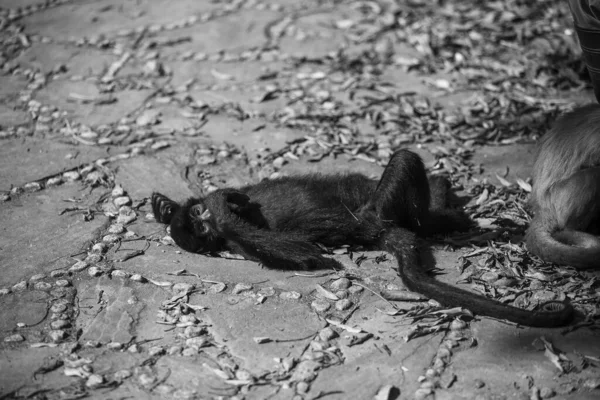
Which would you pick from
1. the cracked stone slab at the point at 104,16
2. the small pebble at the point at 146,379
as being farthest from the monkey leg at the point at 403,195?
the cracked stone slab at the point at 104,16

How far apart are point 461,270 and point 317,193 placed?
134 centimetres

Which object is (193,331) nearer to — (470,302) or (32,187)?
(470,302)

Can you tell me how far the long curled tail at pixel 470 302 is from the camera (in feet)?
14.0

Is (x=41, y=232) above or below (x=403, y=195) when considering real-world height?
above

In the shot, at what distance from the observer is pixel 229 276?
16.6ft

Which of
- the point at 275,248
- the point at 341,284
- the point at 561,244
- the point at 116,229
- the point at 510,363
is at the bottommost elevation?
the point at 561,244

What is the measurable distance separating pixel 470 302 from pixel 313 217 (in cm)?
156

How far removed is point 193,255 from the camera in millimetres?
5336

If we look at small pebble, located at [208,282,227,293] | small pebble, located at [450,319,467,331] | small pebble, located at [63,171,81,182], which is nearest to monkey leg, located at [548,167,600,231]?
small pebble, located at [450,319,467,331]

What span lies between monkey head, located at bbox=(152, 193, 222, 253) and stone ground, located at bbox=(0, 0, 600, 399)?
0.15 meters

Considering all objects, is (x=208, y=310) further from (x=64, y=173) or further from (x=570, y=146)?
(x=570, y=146)

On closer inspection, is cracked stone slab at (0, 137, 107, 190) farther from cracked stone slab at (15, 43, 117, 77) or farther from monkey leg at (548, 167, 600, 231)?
monkey leg at (548, 167, 600, 231)

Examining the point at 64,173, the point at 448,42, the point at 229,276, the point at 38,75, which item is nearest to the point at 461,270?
the point at 229,276

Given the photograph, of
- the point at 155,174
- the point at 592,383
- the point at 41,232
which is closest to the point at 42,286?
the point at 41,232
